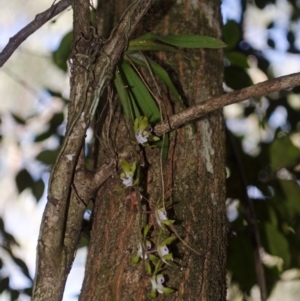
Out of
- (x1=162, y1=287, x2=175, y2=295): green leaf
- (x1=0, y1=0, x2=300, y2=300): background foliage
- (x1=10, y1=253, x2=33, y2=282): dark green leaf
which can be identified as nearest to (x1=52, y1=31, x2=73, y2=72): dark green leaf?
(x1=0, y1=0, x2=300, y2=300): background foliage

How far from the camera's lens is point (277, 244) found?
1166mm

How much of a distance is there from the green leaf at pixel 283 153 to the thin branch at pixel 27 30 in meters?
0.59

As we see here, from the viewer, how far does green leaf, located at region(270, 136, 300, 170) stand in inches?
45.9

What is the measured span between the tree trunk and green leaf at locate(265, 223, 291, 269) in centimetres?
42

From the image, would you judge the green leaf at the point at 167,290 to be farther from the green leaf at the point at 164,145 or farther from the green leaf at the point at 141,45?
the green leaf at the point at 141,45

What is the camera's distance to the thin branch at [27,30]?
29.8 inches

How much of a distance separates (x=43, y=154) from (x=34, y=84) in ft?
3.22

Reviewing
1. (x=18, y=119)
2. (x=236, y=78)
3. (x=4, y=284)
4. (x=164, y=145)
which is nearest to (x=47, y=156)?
(x=18, y=119)

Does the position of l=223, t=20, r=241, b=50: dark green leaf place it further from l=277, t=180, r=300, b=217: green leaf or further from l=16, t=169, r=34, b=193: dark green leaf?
l=16, t=169, r=34, b=193: dark green leaf

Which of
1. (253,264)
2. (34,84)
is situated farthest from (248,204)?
(34,84)

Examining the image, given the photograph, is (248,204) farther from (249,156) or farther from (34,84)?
(34,84)

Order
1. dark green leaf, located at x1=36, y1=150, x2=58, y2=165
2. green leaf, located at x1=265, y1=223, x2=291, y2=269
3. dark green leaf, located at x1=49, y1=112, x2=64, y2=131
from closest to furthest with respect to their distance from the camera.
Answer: green leaf, located at x1=265, y1=223, x2=291, y2=269, dark green leaf, located at x1=36, y1=150, x2=58, y2=165, dark green leaf, located at x1=49, y1=112, x2=64, y2=131

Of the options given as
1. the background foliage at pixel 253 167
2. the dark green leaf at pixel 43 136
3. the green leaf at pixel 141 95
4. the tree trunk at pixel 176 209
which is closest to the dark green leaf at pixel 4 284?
the background foliage at pixel 253 167

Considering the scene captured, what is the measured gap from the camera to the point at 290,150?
1.17 meters
